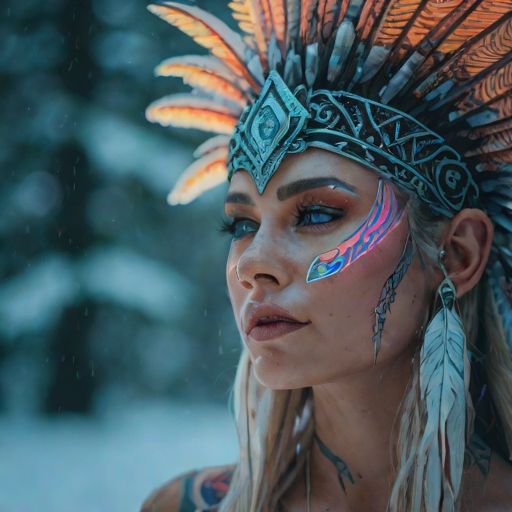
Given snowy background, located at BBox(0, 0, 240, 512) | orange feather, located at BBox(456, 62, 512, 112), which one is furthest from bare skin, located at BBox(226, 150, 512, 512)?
snowy background, located at BBox(0, 0, 240, 512)

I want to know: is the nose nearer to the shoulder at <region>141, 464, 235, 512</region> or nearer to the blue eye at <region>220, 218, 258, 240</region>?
the blue eye at <region>220, 218, 258, 240</region>

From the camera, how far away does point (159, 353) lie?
20.7 feet

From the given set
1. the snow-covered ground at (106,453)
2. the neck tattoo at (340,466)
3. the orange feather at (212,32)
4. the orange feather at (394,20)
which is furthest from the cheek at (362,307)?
the snow-covered ground at (106,453)

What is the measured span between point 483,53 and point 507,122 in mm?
190

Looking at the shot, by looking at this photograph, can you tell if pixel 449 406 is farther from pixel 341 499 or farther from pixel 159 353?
pixel 159 353

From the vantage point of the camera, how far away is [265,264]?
2.24 meters

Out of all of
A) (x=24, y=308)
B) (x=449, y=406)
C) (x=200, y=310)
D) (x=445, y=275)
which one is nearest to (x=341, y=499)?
(x=449, y=406)

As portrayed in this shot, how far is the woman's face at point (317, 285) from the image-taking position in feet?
7.30

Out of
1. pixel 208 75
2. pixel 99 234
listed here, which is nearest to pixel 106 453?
pixel 99 234

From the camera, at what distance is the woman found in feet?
7.35

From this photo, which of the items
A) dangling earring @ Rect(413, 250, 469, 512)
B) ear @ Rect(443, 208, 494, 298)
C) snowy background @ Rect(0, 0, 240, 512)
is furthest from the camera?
snowy background @ Rect(0, 0, 240, 512)

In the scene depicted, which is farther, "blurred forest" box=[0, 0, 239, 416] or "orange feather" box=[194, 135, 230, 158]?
"blurred forest" box=[0, 0, 239, 416]

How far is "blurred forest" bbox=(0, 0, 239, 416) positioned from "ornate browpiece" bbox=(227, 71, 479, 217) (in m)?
3.80

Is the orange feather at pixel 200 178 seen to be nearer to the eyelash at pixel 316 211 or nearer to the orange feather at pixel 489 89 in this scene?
the eyelash at pixel 316 211
